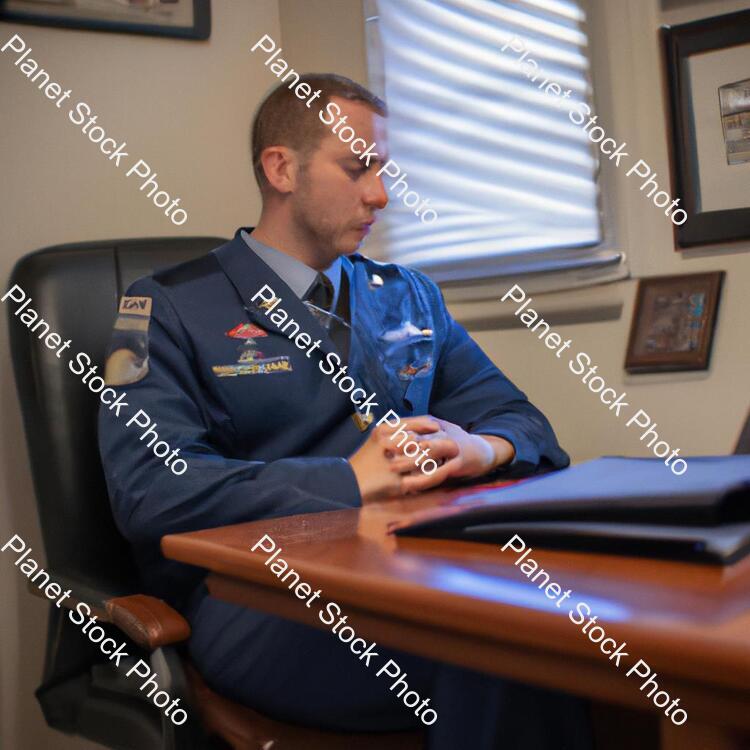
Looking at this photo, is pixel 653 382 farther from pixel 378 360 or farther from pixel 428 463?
pixel 428 463

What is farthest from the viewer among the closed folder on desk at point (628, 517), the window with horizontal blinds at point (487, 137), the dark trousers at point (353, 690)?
the window with horizontal blinds at point (487, 137)

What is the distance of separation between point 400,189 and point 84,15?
776mm

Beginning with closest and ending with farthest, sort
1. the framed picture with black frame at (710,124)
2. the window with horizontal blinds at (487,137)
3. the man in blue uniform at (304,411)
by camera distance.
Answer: the man in blue uniform at (304,411)
the framed picture with black frame at (710,124)
the window with horizontal blinds at (487,137)

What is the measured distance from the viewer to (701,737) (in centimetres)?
45

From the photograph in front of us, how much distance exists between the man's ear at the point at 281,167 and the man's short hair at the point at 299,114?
0.01m

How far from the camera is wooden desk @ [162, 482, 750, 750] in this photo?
433 mm

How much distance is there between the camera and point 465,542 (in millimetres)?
685

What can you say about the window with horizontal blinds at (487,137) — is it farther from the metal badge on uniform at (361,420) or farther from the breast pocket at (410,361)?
the metal badge on uniform at (361,420)

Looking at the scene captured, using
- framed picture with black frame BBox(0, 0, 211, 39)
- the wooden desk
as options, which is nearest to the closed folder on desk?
the wooden desk

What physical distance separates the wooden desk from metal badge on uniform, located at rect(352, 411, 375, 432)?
25.1 inches

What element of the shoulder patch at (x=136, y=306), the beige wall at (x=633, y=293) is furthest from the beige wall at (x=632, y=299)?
the shoulder patch at (x=136, y=306)

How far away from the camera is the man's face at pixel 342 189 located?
1526 mm

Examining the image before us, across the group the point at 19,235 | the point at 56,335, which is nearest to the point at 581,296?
the point at 56,335

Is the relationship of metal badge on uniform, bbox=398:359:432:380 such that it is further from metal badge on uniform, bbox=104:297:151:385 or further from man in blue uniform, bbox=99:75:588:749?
metal badge on uniform, bbox=104:297:151:385
